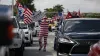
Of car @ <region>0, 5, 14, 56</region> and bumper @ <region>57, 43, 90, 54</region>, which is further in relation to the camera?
bumper @ <region>57, 43, 90, 54</region>

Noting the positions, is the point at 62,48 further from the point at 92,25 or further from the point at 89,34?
the point at 92,25

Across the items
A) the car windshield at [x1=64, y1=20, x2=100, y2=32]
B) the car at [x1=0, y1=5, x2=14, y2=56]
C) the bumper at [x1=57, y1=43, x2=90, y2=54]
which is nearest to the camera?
the car at [x1=0, y1=5, x2=14, y2=56]

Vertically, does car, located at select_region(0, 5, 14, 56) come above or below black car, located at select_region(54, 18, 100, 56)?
above

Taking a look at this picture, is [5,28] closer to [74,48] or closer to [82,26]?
[74,48]

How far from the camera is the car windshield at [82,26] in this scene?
9305 millimetres

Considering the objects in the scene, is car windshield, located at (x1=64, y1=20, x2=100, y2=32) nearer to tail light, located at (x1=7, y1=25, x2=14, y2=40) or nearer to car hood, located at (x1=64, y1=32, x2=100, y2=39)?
car hood, located at (x1=64, y1=32, x2=100, y2=39)

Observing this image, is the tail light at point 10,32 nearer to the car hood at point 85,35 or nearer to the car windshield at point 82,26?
the car hood at point 85,35

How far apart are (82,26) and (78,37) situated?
115 cm

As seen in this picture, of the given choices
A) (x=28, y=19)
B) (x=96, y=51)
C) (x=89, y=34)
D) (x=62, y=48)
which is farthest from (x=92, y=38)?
(x=28, y=19)

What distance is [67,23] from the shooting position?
32.2 ft

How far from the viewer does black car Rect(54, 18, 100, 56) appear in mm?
8289

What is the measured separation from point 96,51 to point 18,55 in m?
6.67

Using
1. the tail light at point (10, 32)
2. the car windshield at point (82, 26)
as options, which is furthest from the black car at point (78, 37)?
the tail light at point (10, 32)

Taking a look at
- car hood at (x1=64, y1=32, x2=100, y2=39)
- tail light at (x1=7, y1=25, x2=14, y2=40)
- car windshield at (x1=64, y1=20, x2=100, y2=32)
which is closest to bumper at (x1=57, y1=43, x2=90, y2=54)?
car hood at (x1=64, y1=32, x2=100, y2=39)
